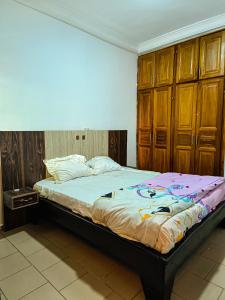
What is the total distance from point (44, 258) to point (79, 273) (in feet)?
1.35

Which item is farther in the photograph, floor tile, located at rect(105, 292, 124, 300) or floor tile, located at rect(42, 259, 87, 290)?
floor tile, located at rect(42, 259, 87, 290)

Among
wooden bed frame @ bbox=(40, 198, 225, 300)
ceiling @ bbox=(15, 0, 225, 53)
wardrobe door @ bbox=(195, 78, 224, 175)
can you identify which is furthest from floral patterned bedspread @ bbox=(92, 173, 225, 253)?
ceiling @ bbox=(15, 0, 225, 53)

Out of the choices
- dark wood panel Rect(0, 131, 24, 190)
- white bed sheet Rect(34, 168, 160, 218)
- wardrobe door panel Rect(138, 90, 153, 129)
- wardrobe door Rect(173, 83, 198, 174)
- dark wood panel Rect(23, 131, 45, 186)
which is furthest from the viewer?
wardrobe door panel Rect(138, 90, 153, 129)

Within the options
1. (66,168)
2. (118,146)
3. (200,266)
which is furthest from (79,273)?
(118,146)

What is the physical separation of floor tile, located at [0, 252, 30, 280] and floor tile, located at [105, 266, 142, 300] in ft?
2.57

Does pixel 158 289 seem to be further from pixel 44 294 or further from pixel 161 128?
pixel 161 128

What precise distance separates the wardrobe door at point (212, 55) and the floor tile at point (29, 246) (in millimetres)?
3310

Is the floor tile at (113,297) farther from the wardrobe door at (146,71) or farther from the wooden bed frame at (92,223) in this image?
the wardrobe door at (146,71)

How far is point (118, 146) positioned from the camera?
379 cm

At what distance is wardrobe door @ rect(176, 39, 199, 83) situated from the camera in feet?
10.9

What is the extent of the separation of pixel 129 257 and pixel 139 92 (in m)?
3.30

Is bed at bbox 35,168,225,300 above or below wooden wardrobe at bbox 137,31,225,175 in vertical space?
below

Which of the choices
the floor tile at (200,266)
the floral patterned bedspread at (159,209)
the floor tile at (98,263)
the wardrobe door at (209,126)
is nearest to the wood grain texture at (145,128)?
the wardrobe door at (209,126)

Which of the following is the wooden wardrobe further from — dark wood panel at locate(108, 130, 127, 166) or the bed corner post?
the bed corner post
